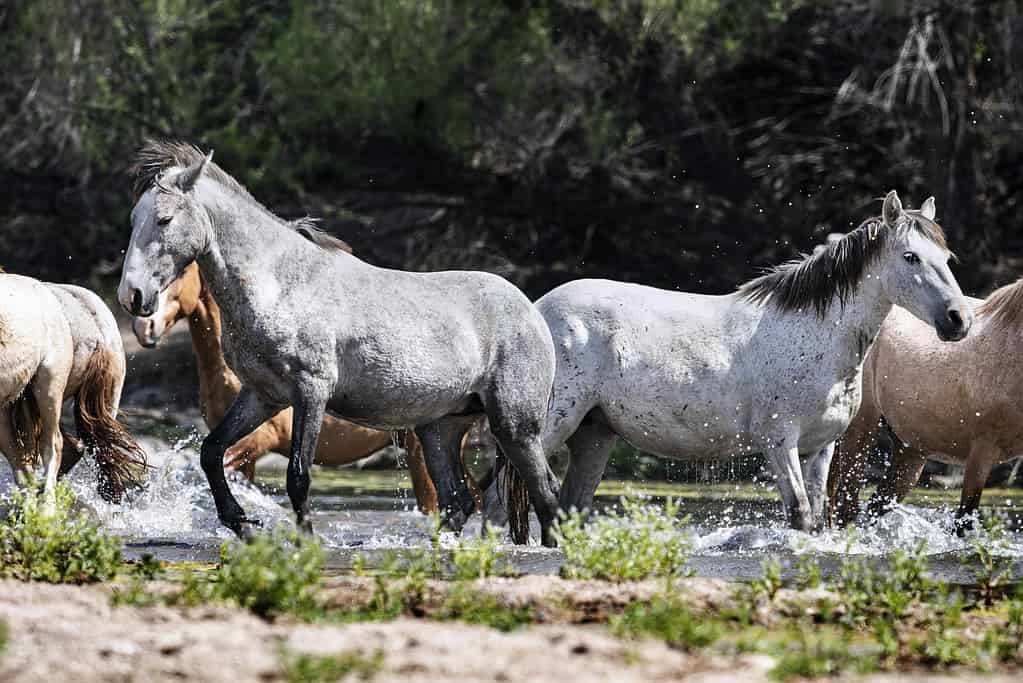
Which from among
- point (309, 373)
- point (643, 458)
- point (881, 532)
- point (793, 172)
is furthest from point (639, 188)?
point (309, 373)

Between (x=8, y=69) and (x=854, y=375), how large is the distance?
34.3 feet

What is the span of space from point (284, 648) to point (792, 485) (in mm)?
4035

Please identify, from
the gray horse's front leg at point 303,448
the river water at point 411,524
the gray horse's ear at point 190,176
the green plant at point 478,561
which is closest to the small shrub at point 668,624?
the green plant at point 478,561

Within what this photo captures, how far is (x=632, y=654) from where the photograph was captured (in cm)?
363

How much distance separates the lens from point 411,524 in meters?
8.58

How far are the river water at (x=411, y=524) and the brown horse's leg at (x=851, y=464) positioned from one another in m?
0.34

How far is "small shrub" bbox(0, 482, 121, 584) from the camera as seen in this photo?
194 inches

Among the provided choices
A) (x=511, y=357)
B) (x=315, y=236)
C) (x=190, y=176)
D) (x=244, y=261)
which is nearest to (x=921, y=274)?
(x=511, y=357)

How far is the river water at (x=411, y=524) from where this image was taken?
20.5 ft

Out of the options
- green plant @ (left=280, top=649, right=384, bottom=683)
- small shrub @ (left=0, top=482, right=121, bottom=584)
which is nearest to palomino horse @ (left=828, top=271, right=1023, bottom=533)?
small shrub @ (left=0, top=482, right=121, bottom=584)

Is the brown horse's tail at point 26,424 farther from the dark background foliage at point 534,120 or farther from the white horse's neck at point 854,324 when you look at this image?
the dark background foliage at point 534,120

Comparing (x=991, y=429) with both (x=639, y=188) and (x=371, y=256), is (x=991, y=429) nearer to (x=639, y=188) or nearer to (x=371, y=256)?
(x=639, y=188)

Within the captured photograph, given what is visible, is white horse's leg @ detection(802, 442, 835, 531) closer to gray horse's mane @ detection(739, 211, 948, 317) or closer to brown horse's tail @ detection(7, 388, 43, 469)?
gray horse's mane @ detection(739, 211, 948, 317)

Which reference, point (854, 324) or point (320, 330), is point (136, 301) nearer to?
point (320, 330)
